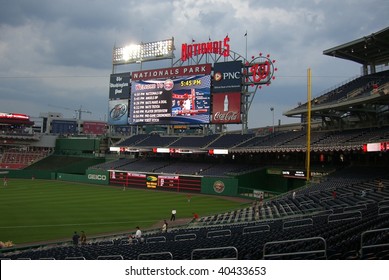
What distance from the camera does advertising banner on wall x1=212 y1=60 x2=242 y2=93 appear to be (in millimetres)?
42125

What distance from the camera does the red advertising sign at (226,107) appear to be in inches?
1649

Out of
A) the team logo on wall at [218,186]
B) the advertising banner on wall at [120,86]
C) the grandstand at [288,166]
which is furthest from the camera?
the advertising banner on wall at [120,86]

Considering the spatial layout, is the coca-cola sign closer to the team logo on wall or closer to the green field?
the team logo on wall

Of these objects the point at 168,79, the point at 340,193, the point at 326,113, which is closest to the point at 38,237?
the point at 340,193

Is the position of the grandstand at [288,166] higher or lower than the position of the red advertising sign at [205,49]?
lower

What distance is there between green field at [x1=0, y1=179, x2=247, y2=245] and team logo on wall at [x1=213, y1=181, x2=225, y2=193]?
197cm

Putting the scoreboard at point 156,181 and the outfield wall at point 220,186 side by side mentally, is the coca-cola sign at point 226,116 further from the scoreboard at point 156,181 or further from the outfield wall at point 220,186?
the scoreboard at point 156,181

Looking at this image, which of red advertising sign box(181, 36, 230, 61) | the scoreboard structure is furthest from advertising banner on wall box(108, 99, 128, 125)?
red advertising sign box(181, 36, 230, 61)

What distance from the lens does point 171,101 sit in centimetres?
4544

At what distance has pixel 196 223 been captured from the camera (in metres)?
21.6

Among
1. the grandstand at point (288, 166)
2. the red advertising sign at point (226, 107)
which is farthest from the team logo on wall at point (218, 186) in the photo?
the red advertising sign at point (226, 107)

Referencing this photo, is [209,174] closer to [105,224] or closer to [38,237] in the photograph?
[105,224]

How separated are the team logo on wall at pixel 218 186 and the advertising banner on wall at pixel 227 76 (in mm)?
11585

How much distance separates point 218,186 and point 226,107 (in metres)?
9.88
